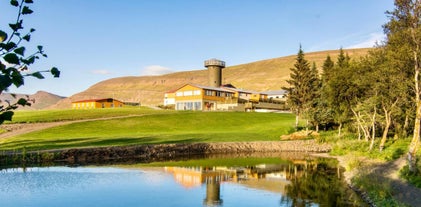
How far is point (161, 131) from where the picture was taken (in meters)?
59.6

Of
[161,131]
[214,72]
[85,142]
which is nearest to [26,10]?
[85,142]

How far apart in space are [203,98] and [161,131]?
33406 millimetres

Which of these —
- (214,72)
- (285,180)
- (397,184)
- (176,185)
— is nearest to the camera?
(397,184)

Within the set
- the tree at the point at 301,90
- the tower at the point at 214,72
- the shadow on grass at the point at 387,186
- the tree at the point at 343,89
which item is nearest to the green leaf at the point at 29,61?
the shadow on grass at the point at 387,186

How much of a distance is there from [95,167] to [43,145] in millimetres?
10339

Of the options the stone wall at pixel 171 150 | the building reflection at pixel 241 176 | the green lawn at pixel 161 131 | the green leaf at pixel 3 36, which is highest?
the green leaf at pixel 3 36

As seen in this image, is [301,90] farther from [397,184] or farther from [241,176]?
[397,184]

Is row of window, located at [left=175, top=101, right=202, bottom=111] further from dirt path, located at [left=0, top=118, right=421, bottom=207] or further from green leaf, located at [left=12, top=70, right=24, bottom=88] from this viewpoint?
green leaf, located at [left=12, top=70, right=24, bottom=88]

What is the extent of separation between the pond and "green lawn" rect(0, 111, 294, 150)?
423 inches

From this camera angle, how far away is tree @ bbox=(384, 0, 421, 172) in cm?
2194

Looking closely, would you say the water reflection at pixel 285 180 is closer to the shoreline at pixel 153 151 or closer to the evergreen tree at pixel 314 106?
the shoreline at pixel 153 151

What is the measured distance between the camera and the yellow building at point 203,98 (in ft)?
303

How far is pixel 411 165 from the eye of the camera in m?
22.0

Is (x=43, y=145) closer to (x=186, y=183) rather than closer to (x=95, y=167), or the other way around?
(x=95, y=167)
